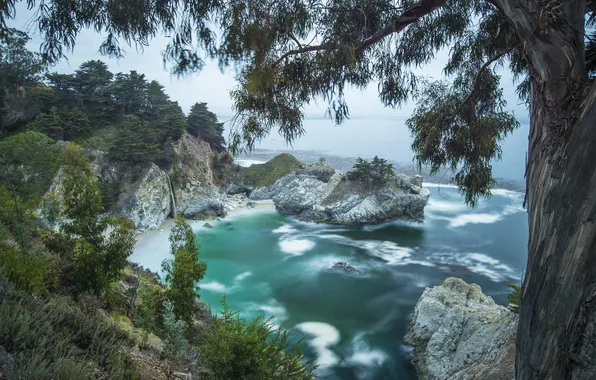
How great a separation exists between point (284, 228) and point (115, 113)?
59.7 ft

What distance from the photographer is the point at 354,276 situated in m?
17.2

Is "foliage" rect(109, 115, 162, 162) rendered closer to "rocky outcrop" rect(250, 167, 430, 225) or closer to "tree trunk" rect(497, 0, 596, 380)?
"rocky outcrop" rect(250, 167, 430, 225)

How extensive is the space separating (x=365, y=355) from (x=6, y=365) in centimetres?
1032

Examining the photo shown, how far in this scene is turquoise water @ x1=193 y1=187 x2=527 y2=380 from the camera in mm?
11336

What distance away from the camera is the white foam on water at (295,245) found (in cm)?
2094

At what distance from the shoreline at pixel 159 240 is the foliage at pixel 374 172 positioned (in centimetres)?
870

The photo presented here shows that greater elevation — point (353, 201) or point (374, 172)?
point (374, 172)

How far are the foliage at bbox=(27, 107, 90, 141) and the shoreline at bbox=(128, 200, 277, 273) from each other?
32.4 feet

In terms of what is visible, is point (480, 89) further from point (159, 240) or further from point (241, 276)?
point (159, 240)

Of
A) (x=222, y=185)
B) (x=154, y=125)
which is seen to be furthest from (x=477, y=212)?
(x=154, y=125)

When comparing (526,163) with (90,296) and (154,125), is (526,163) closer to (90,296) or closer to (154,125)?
(90,296)

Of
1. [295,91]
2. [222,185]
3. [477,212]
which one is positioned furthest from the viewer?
[222,185]

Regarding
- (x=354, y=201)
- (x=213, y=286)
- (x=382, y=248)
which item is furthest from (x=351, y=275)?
(x=354, y=201)

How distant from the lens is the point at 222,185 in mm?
34781
